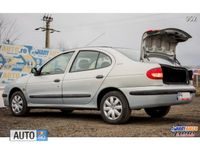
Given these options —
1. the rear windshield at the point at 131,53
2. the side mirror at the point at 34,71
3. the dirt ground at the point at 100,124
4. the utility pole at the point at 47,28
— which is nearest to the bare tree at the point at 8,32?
the utility pole at the point at 47,28

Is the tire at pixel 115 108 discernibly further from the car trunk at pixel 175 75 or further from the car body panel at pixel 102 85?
the car trunk at pixel 175 75

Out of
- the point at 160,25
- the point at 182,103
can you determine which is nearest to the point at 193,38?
the point at 160,25

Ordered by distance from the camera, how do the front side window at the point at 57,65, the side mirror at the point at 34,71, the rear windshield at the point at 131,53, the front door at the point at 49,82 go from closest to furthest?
the rear windshield at the point at 131,53 < the front door at the point at 49,82 < the front side window at the point at 57,65 < the side mirror at the point at 34,71

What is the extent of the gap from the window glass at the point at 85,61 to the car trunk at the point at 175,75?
102 centimetres

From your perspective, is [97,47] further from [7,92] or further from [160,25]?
[7,92]

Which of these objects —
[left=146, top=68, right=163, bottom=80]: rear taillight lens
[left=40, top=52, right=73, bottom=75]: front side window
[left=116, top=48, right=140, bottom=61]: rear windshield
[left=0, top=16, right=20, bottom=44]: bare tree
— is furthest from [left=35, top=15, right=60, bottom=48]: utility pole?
[left=146, top=68, right=163, bottom=80]: rear taillight lens

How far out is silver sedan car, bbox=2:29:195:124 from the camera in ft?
17.9

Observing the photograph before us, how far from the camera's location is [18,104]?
697cm

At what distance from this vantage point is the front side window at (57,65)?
648 cm

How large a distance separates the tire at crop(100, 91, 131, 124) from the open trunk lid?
590mm

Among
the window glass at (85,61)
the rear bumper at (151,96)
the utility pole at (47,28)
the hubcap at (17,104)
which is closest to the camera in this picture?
the rear bumper at (151,96)

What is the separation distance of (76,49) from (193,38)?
5.66 ft

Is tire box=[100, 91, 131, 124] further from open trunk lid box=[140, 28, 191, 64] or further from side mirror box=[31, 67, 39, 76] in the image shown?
side mirror box=[31, 67, 39, 76]

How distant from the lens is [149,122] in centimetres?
598
